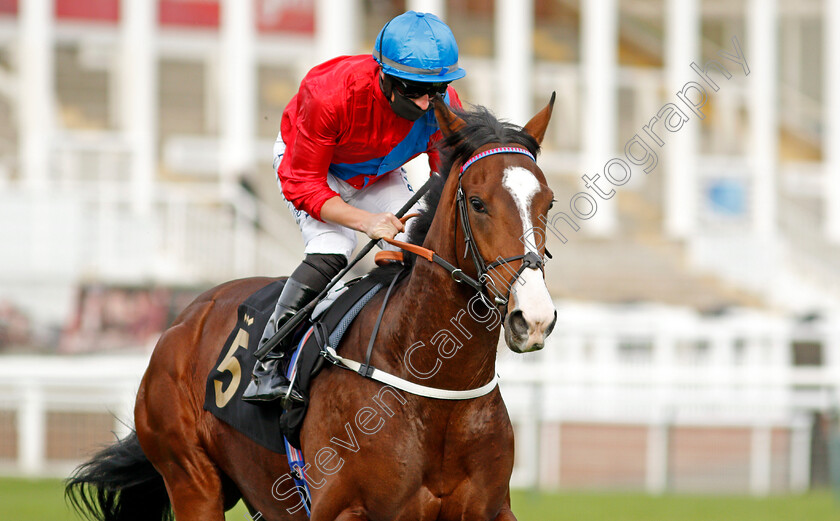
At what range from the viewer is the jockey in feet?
Result: 12.3

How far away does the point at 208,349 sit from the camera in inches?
180

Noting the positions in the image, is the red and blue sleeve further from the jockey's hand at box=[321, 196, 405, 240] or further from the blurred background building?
the blurred background building

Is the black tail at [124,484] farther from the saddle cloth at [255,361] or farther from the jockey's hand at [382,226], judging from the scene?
the jockey's hand at [382,226]

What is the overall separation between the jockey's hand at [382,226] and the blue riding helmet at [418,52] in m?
0.46

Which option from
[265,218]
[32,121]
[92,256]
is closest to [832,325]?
[265,218]

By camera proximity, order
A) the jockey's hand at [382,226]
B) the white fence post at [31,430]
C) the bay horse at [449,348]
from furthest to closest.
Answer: the white fence post at [31,430] → the jockey's hand at [382,226] → the bay horse at [449,348]

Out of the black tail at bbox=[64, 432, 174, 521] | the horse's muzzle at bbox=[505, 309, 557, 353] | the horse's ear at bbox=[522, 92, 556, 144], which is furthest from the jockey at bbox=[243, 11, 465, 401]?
the black tail at bbox=[64, 432, 174, 521]

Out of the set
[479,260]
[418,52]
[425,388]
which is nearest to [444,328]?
[425,388]

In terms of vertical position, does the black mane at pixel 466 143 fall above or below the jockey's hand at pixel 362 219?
above

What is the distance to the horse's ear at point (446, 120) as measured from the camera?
3.55 metres

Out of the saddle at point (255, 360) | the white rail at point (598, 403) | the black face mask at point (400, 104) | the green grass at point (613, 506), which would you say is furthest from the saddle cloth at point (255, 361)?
the white rail at point (598, 403)

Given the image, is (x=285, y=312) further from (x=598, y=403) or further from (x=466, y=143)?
(x=598, y=403)

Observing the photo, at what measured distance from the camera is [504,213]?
10.7ft

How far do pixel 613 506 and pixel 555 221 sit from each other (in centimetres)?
324
